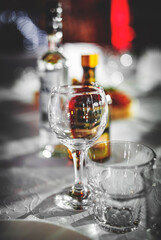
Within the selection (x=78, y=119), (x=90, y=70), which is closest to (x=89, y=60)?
(x=90, y=70)

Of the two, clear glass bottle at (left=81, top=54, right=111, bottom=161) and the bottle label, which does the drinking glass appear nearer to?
clear glass bottle at (left=81, top=54, right=111, bottom=161)

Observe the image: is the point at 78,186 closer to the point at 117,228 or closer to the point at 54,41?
the point at 117,228

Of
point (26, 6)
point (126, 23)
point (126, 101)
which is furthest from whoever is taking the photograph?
point (26, 6)

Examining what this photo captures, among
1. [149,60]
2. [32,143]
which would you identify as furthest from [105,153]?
[149,60]

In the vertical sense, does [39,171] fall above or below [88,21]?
below

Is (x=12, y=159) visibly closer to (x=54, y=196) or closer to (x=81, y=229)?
(x=54, y=196)

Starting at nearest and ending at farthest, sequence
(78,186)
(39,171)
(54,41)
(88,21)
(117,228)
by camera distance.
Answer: (117,228) → (78,186) → (39,171) → (54,41) → (88,21)

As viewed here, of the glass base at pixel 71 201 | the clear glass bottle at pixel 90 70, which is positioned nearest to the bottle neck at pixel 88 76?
the clear glass bottle at pixel 90 70
